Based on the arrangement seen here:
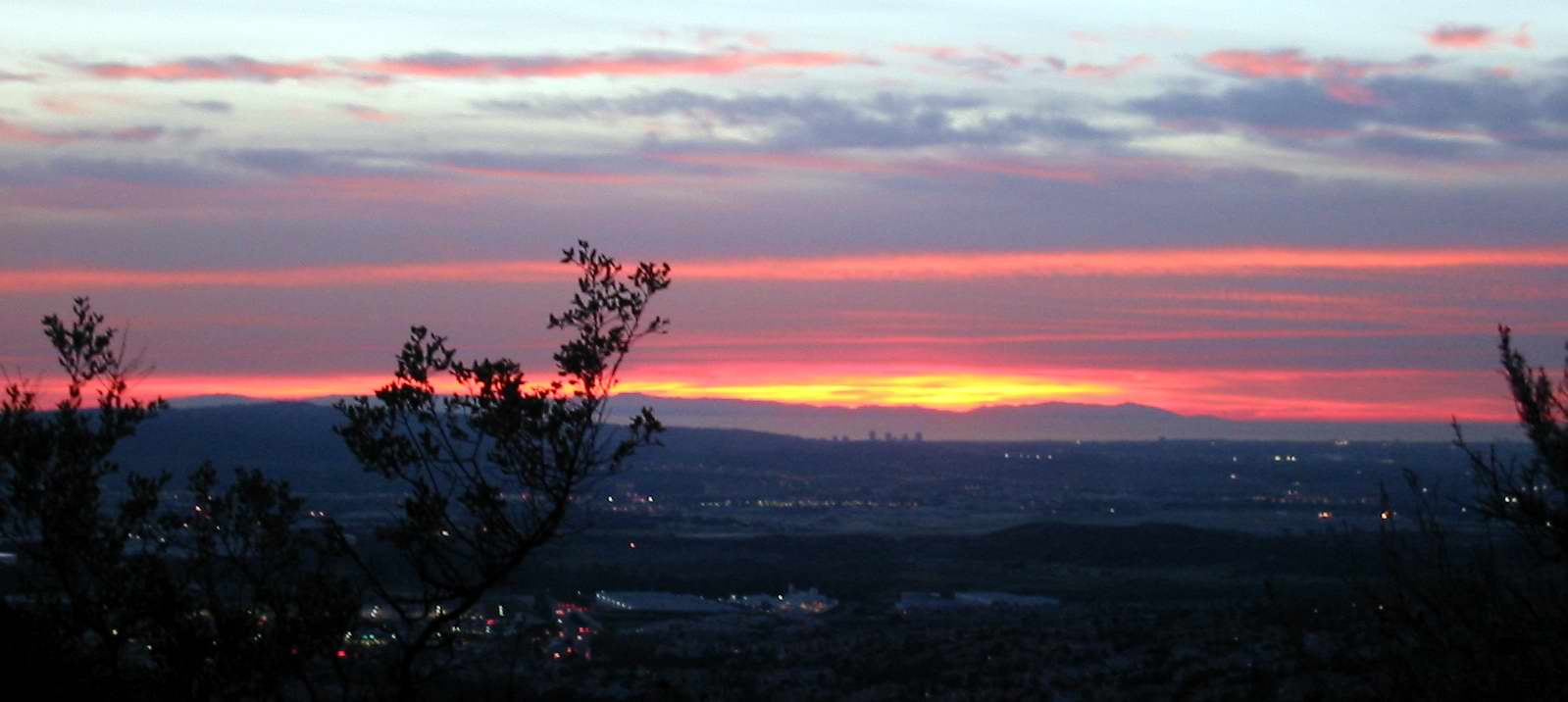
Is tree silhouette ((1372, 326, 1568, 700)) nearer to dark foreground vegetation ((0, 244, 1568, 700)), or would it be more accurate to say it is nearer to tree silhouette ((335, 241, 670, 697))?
dark foreground vegetation ((0, 244, 1568, 700))

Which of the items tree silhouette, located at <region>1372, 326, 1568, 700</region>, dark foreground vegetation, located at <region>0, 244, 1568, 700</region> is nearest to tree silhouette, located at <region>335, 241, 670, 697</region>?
dark foreground vegetation, located at <region>0, 244, 1568, 700</region>

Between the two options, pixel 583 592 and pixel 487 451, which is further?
pixel 583 592

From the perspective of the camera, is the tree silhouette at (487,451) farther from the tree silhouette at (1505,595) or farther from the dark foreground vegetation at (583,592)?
the tree silhouette at (1505,595)

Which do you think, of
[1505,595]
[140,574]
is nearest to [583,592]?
[140,574]

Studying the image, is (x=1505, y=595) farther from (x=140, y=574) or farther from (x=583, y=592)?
(x=583, y=592)

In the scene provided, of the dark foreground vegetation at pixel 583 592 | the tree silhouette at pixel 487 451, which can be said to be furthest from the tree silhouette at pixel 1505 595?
the tree silhouette at pixel 487 451

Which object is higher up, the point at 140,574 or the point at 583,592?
the point at 140,574
